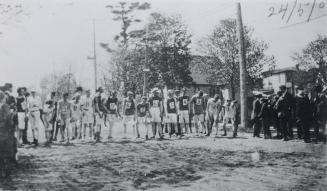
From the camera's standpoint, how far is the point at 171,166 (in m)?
7.68

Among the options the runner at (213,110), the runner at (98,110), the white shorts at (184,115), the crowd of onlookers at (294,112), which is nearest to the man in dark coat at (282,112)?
the crowd of onlookers at (294,112)

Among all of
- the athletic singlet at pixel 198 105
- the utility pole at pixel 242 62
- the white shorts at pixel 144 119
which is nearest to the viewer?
the white shorts at pixel 144 119

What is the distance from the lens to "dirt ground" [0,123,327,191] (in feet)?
20.5

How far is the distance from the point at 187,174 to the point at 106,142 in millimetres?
4710

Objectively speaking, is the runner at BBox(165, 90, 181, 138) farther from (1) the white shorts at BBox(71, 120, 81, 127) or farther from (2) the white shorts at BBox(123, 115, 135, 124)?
(1) the white shorts at BBox(71, 120, 81, 127)

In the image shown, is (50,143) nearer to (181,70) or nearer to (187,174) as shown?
(187,174)

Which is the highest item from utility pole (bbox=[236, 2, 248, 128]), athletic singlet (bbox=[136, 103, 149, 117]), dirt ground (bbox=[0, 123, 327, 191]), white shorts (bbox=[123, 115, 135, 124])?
utility pole (bbox=[236, 2, 248, 128])

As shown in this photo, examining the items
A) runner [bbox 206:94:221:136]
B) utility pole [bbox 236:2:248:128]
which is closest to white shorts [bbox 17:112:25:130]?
runner [bbox 206:94:221:136]

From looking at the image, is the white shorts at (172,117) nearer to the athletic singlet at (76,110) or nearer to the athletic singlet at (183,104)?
the athletic singlet at (183,104)

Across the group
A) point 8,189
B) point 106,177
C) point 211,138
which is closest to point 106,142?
point 211,138

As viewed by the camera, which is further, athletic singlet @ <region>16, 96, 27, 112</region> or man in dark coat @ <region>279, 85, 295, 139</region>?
man in dark coat @ <region>279, 85, 295, 139</region>

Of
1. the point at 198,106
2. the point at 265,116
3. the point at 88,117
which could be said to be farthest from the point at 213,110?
the point at 88,117

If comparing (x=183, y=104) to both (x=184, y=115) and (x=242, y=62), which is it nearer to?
(x=184, y=115)

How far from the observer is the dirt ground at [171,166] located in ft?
20.5
